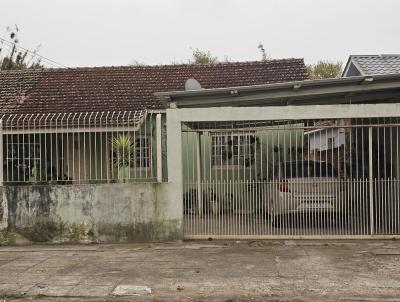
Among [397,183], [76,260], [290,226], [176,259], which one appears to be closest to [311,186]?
[290,226]

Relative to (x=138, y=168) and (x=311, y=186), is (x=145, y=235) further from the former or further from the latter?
(x=311, y=186)

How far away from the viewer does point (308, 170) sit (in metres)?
10.1

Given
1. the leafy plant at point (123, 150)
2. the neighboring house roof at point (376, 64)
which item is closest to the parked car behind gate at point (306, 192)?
the leafy plant at point (123, 150)

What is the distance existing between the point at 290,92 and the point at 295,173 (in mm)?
1650

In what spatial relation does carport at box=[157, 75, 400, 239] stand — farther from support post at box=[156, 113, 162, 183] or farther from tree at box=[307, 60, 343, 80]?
tree at box=[307, 60, 343, 80]

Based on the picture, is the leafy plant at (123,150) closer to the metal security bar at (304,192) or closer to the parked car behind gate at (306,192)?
the metal security bar at (304,192)

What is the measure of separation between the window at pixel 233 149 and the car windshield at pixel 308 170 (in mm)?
1063

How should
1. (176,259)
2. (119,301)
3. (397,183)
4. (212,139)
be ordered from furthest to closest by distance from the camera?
(212,139) → (397,183) → (176,259) → (119,301)

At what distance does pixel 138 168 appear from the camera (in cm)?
1040

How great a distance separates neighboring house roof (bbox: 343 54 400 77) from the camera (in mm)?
12562

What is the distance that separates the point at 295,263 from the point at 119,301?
3.07 meters

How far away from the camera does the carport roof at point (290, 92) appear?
9.96m

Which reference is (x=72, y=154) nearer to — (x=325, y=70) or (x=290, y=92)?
(x=290, y=92)

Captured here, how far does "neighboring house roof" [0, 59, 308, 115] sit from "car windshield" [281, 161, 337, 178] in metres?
5.90
